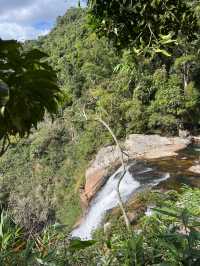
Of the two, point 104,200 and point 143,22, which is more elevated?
point 143,22

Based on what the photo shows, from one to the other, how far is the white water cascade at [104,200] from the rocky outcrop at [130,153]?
0.69 metres

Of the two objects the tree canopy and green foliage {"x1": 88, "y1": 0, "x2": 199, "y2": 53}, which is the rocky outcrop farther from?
the tree canopy

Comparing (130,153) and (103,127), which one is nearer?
(130,153)

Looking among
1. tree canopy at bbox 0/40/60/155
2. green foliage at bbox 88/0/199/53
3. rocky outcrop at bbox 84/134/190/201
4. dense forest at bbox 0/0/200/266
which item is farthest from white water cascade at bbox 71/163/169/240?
tree canopy at bbox 0/40/60/155

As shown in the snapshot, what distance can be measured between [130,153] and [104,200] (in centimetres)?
409

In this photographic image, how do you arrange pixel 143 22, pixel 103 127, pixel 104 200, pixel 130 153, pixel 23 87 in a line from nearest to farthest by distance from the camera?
1. pixel 23 87
2. pixel 143 22
3. pixel 104 200
4. pixel 130 153
5. pixel 103 127

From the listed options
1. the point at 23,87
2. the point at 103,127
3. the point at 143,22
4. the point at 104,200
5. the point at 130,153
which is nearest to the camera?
the point at 23,87

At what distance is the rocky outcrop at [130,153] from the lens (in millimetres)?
19109

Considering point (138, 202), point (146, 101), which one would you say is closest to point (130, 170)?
point (138, 202)

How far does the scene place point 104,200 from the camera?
1705 cm

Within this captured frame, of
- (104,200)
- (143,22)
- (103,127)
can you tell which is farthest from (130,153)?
(143,22)

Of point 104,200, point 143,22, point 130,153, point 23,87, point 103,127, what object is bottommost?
Answer: point 104,200

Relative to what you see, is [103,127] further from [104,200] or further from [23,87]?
[23,87]

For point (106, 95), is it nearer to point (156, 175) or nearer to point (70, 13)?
point (156, 175)
